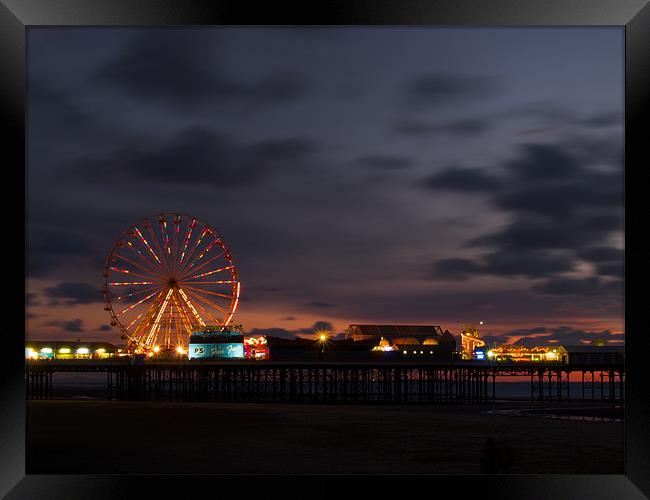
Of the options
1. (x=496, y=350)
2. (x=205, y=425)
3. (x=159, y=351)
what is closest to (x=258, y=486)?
(x=205, y=425)

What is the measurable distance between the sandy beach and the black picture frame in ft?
15.1

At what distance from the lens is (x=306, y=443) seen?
1467 cm

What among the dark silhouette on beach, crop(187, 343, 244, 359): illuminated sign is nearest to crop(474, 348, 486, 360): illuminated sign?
crop(187, 343, 244, 359): illuminated sign

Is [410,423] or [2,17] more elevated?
[2,17]

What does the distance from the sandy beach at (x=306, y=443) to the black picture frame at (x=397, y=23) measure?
459 centimetres

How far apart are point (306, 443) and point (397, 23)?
11.4 meters

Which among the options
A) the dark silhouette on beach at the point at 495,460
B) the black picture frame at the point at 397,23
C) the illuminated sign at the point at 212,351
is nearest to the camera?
the black picture frame at the point at 397,23

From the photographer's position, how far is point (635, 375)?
4203 millimetres

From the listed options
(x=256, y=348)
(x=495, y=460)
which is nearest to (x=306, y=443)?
(x=495, y=460)

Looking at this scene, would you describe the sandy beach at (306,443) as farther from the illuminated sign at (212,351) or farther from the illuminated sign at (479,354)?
the illuminated sign at (479,354)

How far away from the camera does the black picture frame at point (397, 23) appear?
4176 millimetres

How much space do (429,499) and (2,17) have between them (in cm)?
332

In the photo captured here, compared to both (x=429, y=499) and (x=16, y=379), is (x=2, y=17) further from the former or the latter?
(x=429, y=499)

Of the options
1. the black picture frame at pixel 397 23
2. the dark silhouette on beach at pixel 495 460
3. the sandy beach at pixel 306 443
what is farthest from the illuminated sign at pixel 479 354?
the black picture frame at pixel 397 23
